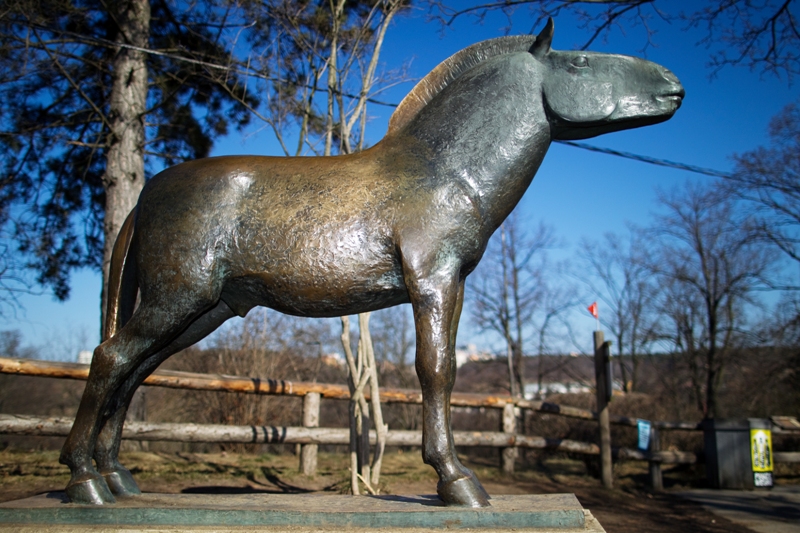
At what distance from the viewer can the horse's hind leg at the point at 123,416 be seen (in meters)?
2.56

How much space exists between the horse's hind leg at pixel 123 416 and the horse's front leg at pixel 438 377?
3.38 ft

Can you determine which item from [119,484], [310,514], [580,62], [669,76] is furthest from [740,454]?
[119,484]

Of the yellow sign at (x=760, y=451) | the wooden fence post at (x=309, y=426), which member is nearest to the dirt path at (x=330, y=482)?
the wooden fence post at (x=309, y=426)

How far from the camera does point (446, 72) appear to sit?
2721mm

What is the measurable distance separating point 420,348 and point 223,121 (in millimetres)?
8158

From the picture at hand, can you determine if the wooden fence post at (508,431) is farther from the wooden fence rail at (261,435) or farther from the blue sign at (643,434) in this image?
the blue sign at (643,434)

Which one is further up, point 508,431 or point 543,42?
point 543,42

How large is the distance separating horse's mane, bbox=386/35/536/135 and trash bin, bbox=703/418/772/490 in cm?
773

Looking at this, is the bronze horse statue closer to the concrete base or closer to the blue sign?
the concrete base

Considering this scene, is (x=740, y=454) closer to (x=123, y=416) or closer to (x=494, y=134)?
(x=494, y=134)

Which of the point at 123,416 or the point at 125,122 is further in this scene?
the point at 125,122

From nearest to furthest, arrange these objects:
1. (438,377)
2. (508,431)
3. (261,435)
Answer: (438,377) → (261,435) → (508,431)

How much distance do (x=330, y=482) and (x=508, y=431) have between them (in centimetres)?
304

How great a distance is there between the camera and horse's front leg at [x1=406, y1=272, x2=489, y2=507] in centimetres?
222
